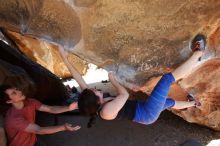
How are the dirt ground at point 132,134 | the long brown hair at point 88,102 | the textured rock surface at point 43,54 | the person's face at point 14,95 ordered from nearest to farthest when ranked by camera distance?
the long brown hair at point 88,102 < the person's face at point 14,95 < the dirt ground at point 132,134 < the textured rock surface at point 43,54

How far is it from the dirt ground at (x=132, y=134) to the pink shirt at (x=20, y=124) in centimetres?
77

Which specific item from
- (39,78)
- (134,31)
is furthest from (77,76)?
(39,78)

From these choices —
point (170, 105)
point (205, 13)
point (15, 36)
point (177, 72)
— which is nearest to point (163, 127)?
point (170, 105)

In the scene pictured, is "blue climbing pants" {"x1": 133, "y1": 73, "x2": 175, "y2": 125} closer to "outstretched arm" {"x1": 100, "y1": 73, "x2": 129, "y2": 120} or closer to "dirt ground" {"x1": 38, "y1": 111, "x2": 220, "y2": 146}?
"outstretched arm" {"x1": 100, "y1": 73, "x2": 129, "y2": 120}

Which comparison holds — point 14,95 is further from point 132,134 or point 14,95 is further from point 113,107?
point 132,134

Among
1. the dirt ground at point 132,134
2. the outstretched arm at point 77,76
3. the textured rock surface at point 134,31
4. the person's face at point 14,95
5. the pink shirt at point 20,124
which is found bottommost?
the dirt ground at point 132,134

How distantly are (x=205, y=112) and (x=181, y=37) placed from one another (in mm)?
1020

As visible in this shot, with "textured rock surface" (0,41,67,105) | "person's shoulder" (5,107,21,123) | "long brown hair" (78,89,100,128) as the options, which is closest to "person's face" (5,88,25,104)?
"person's shoulder" (5,107,21,123)

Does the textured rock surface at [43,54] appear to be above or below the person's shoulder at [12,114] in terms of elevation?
above

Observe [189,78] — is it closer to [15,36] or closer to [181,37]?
[181,37]

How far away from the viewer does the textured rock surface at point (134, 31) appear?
3.35 m

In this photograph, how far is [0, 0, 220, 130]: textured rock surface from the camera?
11.0ft

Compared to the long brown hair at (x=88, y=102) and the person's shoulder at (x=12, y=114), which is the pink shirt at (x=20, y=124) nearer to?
the person's shoulder at (x=12, y=114)

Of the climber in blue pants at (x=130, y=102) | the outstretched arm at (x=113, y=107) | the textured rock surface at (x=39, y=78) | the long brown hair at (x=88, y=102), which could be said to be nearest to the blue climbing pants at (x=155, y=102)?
the climber in blue pants at (x=130, y=102)
